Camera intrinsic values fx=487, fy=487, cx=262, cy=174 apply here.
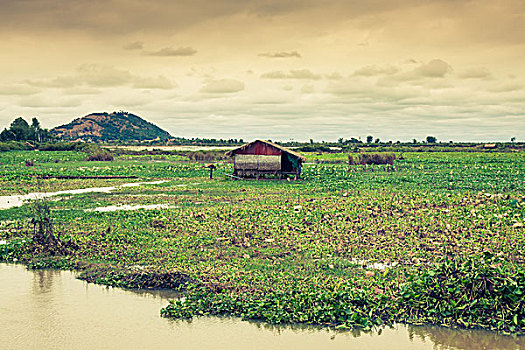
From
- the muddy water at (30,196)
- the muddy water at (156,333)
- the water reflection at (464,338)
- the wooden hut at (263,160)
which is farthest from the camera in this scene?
the wooden hut at (263,160)

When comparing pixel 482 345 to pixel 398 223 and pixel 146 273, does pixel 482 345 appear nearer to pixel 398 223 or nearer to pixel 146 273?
pixel 146 273

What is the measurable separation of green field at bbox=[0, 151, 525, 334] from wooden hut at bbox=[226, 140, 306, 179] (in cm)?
1311

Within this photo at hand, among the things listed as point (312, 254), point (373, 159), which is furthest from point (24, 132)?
Result: point (312, 254)

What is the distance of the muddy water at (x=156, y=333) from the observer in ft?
27.0

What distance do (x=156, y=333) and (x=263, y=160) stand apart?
30.0 meters

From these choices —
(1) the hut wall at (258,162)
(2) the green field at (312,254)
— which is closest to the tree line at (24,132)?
(1) the hut wall at (258,162)

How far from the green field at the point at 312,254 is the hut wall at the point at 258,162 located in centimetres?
1312

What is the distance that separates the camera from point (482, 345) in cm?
810

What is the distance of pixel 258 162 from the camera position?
38.5 meters

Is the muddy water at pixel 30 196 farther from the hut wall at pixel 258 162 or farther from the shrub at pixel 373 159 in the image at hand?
the shrub at pixel 373 159

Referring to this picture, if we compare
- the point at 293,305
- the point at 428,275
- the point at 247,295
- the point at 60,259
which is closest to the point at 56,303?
the point at 60,259

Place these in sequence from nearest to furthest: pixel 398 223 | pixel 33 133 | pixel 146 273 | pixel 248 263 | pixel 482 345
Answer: pixel 482 345, pixel 146 273, pixel 248 263, pixel 398 223, pixel 33 133

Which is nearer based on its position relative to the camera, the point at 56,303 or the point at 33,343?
the point at 33,343

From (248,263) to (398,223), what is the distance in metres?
6.77
